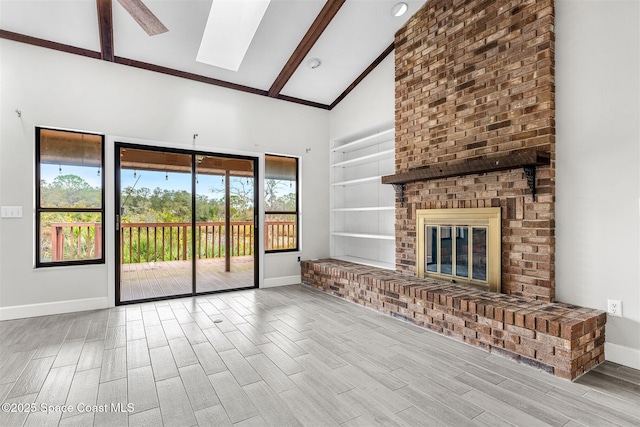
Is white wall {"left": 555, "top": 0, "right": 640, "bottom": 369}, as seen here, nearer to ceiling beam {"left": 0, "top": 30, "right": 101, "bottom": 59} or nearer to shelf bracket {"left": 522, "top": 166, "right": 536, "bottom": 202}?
shelf bracket {"left": 522, "top": 166, "right": 536, "bottom": 202}

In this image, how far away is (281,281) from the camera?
5.41 meters

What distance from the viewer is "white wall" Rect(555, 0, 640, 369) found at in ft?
8.25

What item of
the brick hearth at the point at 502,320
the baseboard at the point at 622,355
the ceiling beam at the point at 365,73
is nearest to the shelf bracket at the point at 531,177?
the brick hearth at the point at 502,320

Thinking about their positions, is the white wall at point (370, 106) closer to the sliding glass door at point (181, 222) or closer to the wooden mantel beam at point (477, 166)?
the wooden mantel beam at point (477, 166)

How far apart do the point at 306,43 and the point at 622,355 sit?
14.7 ft

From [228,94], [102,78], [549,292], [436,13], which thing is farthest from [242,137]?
[549,292]

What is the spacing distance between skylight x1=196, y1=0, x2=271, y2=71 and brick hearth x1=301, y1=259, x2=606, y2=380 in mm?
3361

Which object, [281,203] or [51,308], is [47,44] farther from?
[281,203]

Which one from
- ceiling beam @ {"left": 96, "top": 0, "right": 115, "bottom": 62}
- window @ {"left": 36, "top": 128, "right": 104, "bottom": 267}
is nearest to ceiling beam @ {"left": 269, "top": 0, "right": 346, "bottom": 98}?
ceiling beam @ {"left": 96, "top": 0, "right": 115, "bottom": 62}

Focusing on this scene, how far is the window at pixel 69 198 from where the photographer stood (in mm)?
3848

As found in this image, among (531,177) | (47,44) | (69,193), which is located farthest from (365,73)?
(69,193)

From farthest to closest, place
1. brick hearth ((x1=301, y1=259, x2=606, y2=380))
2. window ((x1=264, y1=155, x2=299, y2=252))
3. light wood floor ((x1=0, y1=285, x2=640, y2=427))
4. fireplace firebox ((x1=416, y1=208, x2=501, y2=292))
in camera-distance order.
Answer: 1. window ((x1=264, y1=155, x2=299, y2=252))
2. fireplace firebox ((x1=416, y1=208, x2=501, y2=292))
3. brick hearth ((x1=301, y1=259, x2=606, y2=380))
4. light wood floor ((x1=0, y1=285, x2=640, y2=427))

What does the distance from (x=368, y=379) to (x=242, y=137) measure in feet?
13.0

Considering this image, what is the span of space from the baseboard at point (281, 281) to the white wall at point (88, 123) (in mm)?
24
